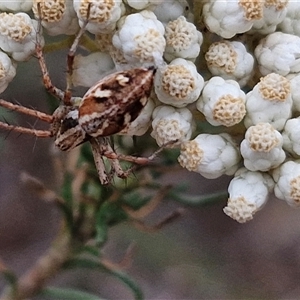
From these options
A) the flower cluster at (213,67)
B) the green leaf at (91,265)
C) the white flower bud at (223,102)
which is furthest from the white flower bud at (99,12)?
the green leaf at (91,265)

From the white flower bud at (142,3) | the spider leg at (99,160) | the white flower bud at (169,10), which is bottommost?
the spider leg at (99,160)

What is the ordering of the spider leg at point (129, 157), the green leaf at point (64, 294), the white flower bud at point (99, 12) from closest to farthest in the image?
the white flower bud at point (99, 12) < the spider leg at point (129, 157) < the green leaf at point (64, 294)

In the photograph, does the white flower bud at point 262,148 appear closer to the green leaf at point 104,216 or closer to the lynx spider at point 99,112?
the lynx spider at point 99,112

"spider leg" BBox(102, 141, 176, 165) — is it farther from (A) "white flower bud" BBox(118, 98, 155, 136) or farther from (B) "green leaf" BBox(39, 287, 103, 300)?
(B) "green leaf" BBox(39, 287, 103, 300)

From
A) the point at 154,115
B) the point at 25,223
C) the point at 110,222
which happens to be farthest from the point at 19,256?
the point at 154,115

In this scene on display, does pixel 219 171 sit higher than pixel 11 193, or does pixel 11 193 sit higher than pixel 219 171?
pixel 219 171

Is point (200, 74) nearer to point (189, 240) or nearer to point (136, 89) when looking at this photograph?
point (136, 89)

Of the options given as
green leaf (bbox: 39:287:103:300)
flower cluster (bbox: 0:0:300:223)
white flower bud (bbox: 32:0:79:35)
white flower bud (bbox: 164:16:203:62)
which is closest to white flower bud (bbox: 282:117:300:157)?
flower cluster (bbox: 0:0:300:223)

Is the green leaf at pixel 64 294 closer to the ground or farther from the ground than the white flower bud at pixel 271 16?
closer to the ground
